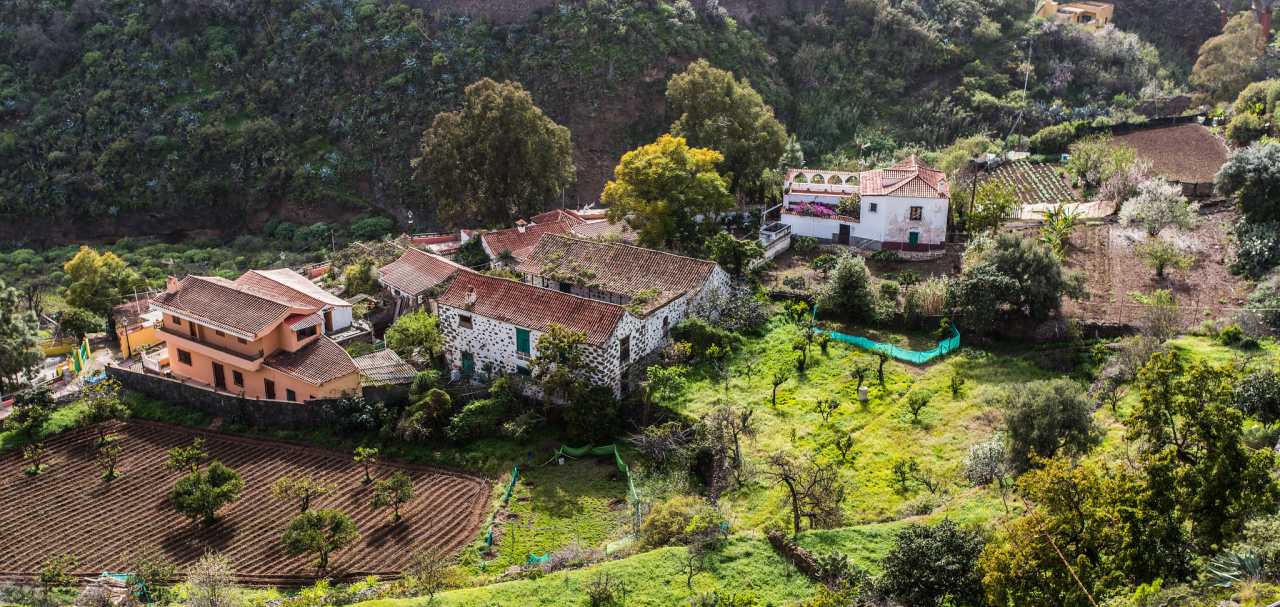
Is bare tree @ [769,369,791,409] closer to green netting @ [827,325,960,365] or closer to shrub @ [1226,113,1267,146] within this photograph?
green netting @ [827,325,960,365]

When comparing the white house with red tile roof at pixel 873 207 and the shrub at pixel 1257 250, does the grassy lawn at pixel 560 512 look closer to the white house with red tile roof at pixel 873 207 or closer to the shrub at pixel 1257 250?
the white house with red tile roof at pixel 873 207

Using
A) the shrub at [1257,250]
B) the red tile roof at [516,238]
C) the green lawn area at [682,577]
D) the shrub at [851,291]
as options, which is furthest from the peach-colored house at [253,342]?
the shrub at [1257,250]

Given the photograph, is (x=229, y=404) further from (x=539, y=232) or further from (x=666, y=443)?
(x=666, y=443)

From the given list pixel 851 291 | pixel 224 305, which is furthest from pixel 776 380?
pixel 224 305

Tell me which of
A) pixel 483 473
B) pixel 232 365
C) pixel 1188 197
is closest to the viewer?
pixel 483 473

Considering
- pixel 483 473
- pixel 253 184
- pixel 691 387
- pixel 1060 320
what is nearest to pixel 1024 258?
pixel 1060 320

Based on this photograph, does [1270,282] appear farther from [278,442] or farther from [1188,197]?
[278,442]
